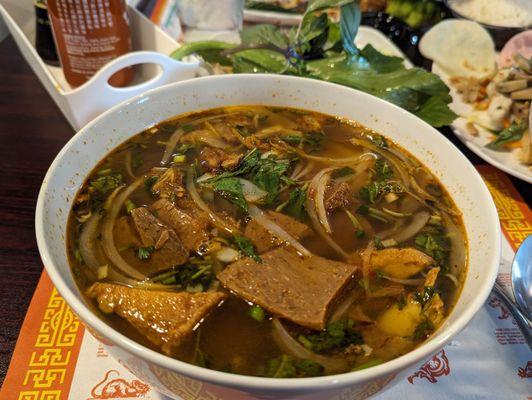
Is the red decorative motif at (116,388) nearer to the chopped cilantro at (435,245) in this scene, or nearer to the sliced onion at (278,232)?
the sliced onion at (278,232)

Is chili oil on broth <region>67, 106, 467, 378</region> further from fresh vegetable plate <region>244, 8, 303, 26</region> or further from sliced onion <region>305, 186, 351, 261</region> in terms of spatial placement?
fresh vegetable plate <region>244, 8, 303, 26</region>

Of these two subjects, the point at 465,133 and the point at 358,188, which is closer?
the point at 358,188

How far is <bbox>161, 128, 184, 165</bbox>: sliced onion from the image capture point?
2.00 metres

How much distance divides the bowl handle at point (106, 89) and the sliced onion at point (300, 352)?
1676 mm

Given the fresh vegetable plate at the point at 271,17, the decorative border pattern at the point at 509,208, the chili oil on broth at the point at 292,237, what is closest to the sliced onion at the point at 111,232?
the chili oil on broth at the point at 292,237

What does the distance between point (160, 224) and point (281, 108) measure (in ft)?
2.97

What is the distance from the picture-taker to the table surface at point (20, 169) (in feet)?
6.06

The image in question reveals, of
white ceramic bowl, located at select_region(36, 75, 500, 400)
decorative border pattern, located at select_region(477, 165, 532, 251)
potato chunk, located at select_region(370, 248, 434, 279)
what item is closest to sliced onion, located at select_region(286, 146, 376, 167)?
white ceramic bowl, located at select_region(36, 75, 500, 400)

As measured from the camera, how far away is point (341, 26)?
116 inches

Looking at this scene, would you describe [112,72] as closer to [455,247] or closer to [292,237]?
[292,237]

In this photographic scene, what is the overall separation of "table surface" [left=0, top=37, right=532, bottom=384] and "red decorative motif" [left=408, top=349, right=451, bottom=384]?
136 cm

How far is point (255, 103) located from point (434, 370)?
53.7 inches

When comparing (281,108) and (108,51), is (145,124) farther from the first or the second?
(108,51)

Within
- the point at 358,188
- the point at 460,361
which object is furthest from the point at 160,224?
the point at 460,361
